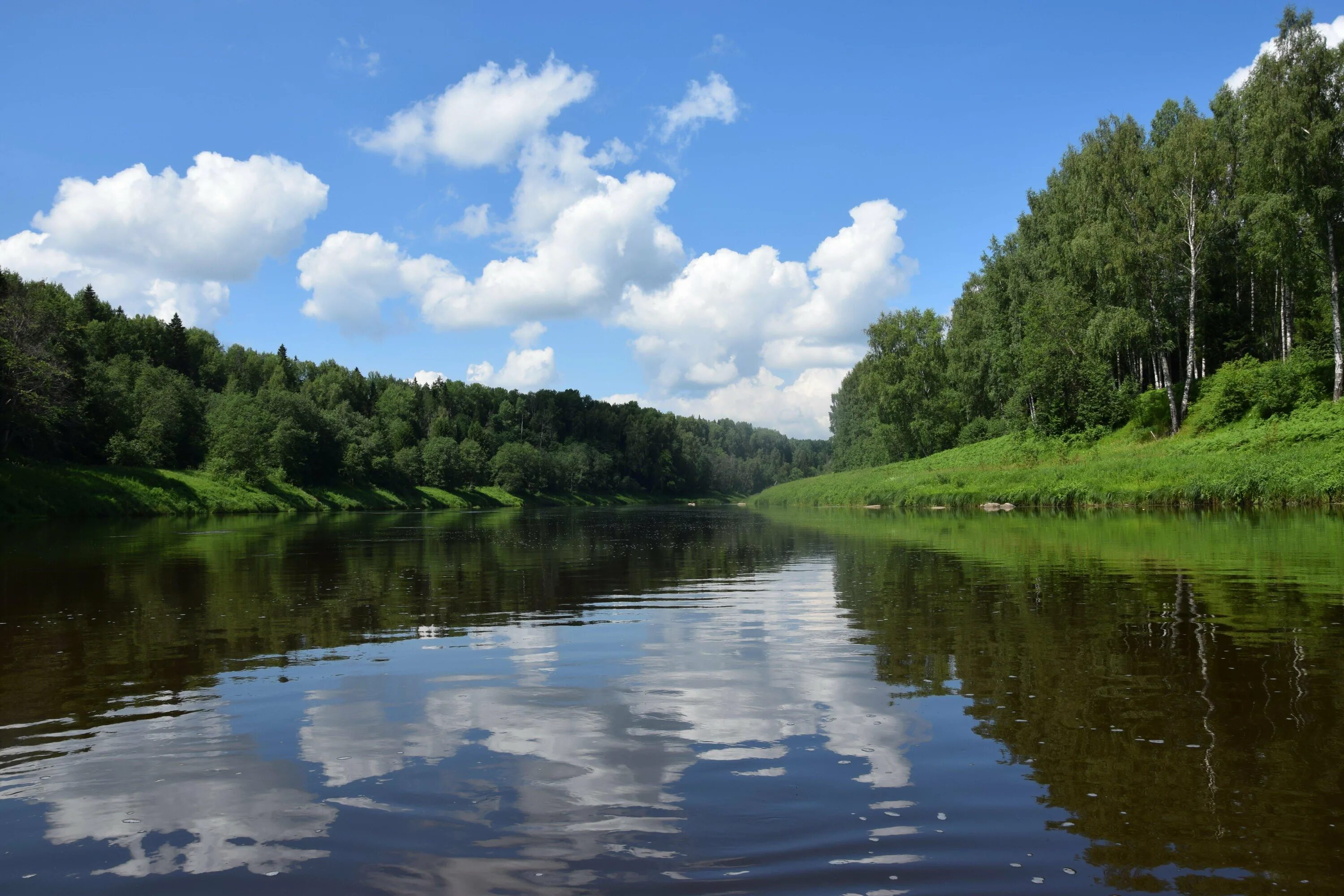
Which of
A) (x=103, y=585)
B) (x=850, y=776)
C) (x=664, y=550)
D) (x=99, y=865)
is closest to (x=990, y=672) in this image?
(x=850, y=776)

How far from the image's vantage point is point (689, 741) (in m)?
7.06

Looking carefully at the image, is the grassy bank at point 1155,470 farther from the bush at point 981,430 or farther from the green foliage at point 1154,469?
the bush at point 981,430

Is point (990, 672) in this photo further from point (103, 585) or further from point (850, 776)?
point (103, 585)

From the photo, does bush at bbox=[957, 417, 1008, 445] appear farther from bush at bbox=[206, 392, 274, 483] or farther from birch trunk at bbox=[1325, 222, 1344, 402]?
bush at bbox=[206, 392, 274, 483]

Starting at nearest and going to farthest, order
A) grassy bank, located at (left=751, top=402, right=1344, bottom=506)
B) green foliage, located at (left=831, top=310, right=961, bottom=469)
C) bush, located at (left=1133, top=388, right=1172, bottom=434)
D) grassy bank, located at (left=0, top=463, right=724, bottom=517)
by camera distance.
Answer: grassy bank, located at (left=751, top=402, right=1344, bottom=506) < bush, located at (left=1133, top=388, right=1172, bottom=434) < grassy bank, located at (left=0, top=463, right=724, bottom=517) < green foliage, located at (left=831, top=310, right=961, bottom=469)

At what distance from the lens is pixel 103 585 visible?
18781 mm

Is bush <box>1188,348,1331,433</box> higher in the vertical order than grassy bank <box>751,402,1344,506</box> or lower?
higher

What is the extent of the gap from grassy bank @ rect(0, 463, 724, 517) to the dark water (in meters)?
52.9

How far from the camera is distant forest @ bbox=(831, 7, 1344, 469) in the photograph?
44.9m

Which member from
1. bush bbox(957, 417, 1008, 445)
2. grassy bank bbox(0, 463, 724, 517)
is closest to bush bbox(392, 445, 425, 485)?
grassy bank bbox(0, 463, 724, 517)

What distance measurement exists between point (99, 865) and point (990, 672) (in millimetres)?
8161

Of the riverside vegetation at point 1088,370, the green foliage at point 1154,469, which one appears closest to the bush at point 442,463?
the riverside vegetation at point 1088,370

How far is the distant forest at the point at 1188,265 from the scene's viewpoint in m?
44.9

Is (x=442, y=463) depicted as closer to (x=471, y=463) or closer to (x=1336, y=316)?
(x=471, y=463)
